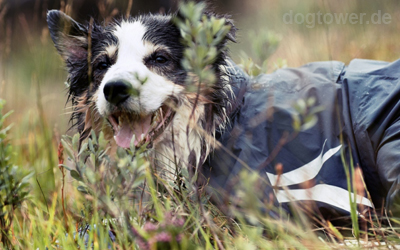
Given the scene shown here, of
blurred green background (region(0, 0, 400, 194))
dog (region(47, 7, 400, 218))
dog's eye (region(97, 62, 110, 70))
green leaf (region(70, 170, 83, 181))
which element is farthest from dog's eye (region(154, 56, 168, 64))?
green leaf (region(70, 170, 83, 181))

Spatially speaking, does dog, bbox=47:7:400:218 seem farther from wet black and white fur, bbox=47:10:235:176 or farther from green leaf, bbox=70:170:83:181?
green leaf, bbox=70:170:83:181

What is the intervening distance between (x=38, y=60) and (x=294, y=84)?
180cm

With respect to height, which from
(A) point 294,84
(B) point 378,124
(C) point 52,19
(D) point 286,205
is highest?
(C) point 52,19

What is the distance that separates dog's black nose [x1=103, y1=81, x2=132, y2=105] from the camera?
2065 millimetres

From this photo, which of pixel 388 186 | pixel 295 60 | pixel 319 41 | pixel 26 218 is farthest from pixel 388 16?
pixel 26 218

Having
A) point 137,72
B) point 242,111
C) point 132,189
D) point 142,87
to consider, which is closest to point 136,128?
point 142,87

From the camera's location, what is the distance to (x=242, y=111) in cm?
243

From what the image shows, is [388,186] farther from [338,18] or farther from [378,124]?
[338,18]

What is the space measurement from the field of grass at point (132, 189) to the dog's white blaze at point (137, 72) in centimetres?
36

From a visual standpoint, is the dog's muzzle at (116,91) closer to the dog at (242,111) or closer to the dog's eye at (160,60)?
the dog at (242,111)

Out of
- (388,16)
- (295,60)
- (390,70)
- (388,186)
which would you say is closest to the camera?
(388,186)

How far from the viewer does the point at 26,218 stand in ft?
7.26

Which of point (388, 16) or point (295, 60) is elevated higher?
point (388, 16)

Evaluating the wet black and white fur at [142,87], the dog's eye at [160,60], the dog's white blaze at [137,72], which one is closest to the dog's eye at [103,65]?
the wet black and white fur at [142,87]
